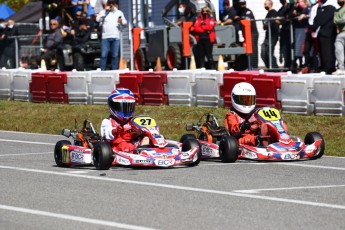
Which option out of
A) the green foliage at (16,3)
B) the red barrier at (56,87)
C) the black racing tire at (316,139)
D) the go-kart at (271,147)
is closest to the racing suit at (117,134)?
the go-kart at (271,147)

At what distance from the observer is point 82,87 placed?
23.3m

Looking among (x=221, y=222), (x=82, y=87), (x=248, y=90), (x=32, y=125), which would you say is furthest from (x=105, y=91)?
(x=221, y=222)

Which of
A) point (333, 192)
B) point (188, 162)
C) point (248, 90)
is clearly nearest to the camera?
point (333, 192)

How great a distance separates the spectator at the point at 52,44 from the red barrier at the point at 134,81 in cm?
701

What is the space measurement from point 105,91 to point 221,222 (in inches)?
577

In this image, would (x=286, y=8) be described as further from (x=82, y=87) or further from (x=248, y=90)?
(x=248, y=90)

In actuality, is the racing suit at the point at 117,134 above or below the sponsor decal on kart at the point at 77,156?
above

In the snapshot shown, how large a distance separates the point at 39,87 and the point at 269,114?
12.0m

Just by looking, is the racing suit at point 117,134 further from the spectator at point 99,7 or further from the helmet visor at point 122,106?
the spectator at point 99,7

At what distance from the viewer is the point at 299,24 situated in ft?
72.8

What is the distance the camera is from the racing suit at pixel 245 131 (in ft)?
43.8

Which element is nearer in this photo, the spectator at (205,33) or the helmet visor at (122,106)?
the helmet visor at (122,106)

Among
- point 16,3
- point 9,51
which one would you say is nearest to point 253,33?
point 9,51

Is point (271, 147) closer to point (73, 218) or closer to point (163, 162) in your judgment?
point (163, 162)
